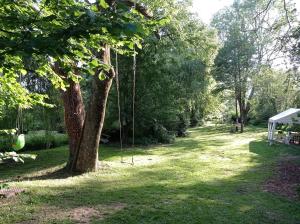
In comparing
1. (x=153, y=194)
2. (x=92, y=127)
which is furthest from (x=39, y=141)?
(x=153, y=194)

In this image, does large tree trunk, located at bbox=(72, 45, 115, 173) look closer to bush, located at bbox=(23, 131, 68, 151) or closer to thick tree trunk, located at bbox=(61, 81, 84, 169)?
thick tree trunk, located at bbox=(61, 81, 84, 169)

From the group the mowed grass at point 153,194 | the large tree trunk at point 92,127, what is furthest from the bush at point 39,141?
the large tree trunk at point 92,127

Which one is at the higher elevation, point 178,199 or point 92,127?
point 92,127

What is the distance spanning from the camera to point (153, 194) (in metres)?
8.17

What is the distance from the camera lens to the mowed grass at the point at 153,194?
21.2 feet

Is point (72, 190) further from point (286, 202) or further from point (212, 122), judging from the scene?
point (212, 122)

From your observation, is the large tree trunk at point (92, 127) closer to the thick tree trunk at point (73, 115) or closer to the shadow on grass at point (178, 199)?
the thick tree trunk at point (73, 115)

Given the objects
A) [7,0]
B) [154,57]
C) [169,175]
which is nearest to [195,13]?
[154,57]

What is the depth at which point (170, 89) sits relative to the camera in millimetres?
19625

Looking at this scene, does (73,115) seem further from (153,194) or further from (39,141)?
(39,141)

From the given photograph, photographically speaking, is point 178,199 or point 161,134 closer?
point 178,199

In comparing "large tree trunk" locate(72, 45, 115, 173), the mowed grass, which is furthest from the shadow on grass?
"large tree trunk" locate(72, 45, 115, 173)

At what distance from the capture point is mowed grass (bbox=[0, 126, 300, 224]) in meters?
6.46

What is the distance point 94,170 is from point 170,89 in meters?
9.59
